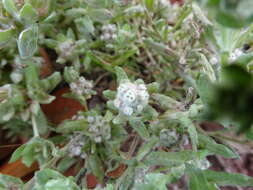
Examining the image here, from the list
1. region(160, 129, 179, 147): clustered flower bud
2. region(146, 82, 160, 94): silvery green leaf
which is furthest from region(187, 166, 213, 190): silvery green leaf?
region(146, 82, 160, 94): silvery green leaf

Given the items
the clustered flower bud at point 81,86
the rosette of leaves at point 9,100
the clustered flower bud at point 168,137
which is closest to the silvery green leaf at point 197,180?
the clustered flower bud at point 168,137

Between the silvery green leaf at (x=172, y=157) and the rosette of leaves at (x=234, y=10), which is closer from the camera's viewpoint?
the rosette of leaves at (x=234, y=10)

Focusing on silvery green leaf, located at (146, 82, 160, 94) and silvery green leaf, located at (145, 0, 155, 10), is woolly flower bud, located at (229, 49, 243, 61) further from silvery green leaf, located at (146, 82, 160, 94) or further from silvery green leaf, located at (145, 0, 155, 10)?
silvery green leaf, located at (145, 0, 155, 10)

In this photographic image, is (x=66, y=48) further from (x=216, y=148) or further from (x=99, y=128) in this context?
(x=216, y=148)

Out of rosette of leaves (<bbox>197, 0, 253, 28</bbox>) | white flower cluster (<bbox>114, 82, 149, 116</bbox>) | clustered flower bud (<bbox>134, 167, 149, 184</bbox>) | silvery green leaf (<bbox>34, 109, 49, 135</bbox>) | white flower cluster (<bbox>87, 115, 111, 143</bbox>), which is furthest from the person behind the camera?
silvery green leaf (<bbox>34, 109, 49, 135</bbox>)

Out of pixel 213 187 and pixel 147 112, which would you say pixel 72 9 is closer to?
pixel 147 112

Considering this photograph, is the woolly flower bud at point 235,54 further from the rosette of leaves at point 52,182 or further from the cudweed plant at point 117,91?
the rosette of leaves at point 52,182

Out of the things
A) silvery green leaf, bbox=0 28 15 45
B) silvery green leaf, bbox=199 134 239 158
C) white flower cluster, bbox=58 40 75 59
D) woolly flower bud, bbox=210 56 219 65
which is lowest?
silvery green leaf, bbox=199 134 239 158
